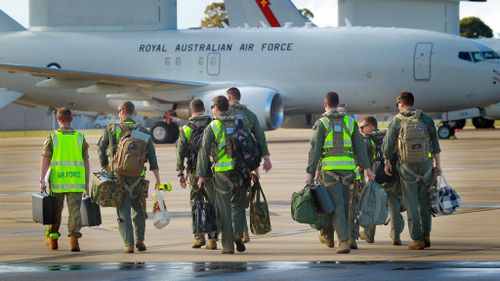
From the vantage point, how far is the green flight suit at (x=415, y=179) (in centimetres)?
1376

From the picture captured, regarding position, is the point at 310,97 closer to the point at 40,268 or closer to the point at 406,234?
the point at 406,234

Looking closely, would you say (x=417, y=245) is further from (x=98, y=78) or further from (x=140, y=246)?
(x=98, y=78)

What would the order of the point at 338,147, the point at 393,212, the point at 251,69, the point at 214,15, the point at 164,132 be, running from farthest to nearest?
1. the point at 214,15
2. the point at 164,132
3. the point at 251,69
4. the point at 393,212
5. the point at 338,147

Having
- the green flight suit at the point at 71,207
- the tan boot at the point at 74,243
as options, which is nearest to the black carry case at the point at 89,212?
the green flight suit at the point at 71,207

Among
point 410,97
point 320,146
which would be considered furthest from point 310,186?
point 410,97

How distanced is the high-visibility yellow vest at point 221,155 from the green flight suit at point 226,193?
0.11ft

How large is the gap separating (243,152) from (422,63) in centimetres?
2691

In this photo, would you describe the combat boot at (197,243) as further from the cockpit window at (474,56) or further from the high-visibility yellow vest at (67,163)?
the cockpit window at (474,56)

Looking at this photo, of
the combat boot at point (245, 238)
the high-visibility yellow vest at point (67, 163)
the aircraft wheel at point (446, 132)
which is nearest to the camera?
the high-visibility yellow vest at point (67, 163)

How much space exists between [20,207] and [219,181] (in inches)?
268

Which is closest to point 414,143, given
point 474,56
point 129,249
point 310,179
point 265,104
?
point 310,179

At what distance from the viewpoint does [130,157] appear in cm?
1367

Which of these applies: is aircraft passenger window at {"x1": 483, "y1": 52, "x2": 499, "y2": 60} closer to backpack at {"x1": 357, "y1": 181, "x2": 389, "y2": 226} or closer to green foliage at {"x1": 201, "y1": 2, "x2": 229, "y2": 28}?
backpack at {"x1": 357, "y1": 181, "x2": 389, "y2": 226}

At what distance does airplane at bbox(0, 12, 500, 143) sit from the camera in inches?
1576
